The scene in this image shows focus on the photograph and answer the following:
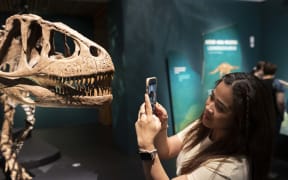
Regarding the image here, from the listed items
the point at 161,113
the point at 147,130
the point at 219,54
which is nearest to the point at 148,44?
the point at 219,54

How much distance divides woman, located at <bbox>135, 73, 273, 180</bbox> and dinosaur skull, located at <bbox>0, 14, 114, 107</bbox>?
0.46 meters

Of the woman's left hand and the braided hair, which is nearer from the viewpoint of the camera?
the braided hair

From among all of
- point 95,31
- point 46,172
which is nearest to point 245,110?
point 46,172

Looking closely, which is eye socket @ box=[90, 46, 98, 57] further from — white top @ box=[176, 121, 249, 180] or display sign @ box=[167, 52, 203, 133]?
display sign @ box=[167, 52, 203, 133]

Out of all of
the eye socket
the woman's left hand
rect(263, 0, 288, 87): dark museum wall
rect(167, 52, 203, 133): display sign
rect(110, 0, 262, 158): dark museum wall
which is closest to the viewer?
the woman's left hand

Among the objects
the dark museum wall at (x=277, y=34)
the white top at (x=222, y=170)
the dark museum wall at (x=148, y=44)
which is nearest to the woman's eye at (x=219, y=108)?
the white top at (x=222, y=170)

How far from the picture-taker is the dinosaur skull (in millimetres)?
1676

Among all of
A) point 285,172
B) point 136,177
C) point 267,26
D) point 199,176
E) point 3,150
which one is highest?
point 267,26

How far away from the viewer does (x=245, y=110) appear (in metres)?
1.17

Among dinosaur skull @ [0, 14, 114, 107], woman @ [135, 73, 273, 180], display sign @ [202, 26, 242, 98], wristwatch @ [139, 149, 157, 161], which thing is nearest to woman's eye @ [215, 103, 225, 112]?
woman @ [135, 73, 273, 180]

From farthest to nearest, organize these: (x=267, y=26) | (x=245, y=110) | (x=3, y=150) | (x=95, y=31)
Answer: (x=95, y=31), (x=267, y=26), (x=3, y=150), (x=245, y=110)

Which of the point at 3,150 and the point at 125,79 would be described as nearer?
the point at 3,150

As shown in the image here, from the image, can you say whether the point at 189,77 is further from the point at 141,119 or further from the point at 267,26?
the point at 141,119

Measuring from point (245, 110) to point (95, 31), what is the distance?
483cm
